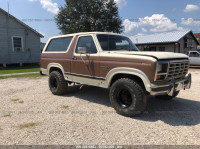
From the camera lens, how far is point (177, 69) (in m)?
3.87

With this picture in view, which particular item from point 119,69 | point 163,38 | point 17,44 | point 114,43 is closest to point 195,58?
point 163,38

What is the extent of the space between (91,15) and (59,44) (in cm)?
2542

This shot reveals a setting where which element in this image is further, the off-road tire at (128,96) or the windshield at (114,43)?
the windshield at (114,43)

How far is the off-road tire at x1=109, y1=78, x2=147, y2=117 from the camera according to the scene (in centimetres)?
368

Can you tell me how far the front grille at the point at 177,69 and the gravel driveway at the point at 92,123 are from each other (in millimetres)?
964

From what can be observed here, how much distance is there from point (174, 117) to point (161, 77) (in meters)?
1.10

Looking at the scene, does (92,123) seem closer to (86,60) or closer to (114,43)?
(86,60)

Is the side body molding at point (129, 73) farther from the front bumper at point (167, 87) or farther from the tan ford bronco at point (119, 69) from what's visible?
the front bumper at point (167, 87)

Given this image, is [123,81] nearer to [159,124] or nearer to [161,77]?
[161,77]

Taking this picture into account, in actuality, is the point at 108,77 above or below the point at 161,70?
below

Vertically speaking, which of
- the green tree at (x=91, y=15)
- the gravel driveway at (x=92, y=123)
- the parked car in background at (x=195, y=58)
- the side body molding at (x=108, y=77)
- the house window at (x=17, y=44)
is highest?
the green tree at (x=91, y=15)

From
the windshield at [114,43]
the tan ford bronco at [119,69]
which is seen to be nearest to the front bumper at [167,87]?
the tan ford bronco at [119,69]

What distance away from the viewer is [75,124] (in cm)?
355

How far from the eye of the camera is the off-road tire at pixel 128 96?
368 cm
